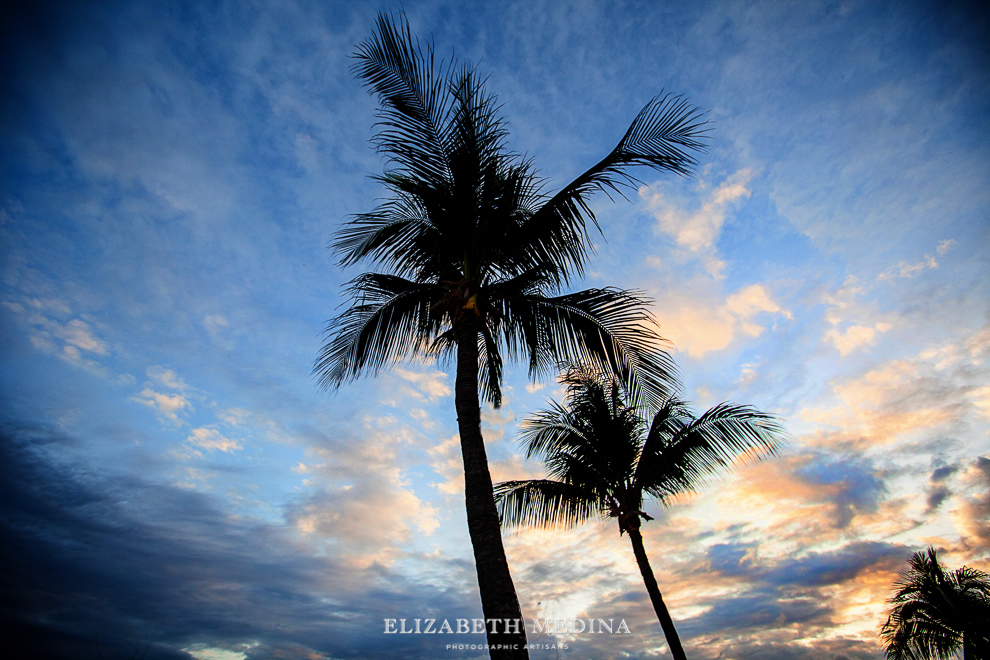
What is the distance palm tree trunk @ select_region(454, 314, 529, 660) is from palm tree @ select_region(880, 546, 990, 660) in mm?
A: 22699

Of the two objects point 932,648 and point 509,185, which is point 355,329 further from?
point 932,648

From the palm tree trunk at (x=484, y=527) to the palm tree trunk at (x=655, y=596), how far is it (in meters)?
7.39

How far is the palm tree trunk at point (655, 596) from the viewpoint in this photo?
33.3ft

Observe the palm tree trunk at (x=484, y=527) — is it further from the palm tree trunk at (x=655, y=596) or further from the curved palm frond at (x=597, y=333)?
the palm tree trunk at (x=655, y=596)

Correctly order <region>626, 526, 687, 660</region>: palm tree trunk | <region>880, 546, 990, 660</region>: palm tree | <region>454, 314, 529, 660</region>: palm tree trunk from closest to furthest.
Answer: <region>454, 314, 529, 660</region>: palm tree trunk < <region>626, 526, 687, 660</region>: palm tree trunk < <region>880, 546, 990, 660</region>: palm tree

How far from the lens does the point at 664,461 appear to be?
36.3ft

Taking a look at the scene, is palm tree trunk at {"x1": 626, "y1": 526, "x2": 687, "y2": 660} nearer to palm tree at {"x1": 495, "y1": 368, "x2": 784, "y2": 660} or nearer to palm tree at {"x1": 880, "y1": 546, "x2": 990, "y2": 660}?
palm tree at {"x1": 495, "y1": 368, "x2": 784, "y2": 660}

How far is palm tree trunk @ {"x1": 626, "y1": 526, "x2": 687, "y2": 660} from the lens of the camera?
10164 mm

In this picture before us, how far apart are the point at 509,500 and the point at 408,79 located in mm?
9641

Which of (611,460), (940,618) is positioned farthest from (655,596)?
(940,618)

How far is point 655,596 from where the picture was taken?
10.6m

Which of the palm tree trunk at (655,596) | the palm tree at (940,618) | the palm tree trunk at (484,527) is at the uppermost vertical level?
the palm tree trunk at (484,527)

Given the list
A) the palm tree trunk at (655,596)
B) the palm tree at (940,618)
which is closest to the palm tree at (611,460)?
the palm tree trunk at (655,596)

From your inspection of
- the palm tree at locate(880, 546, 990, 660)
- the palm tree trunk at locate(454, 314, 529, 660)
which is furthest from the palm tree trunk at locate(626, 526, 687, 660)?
the palm tree at locate(880, 546, 990, 660)
